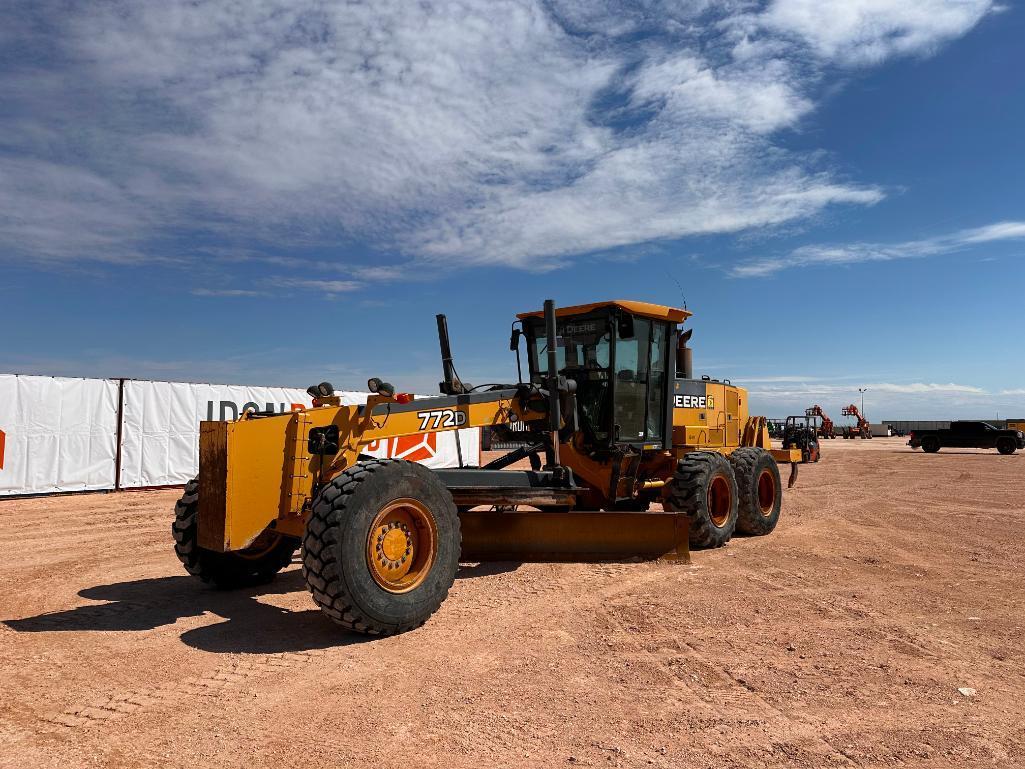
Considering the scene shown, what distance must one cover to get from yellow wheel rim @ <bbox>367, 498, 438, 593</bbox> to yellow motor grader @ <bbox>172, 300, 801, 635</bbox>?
13 millimetres

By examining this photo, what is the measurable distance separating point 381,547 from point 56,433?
44.5 feet

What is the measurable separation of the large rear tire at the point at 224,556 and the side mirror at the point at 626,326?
A: 14.2 ft

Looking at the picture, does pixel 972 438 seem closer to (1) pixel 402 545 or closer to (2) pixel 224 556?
(1) pixel 402 545

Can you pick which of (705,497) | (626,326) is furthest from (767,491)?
(626,326)

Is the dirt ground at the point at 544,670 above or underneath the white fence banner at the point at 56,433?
underneath

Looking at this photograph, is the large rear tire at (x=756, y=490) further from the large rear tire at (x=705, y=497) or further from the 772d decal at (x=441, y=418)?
the 772d decal at (x=441, y=418)

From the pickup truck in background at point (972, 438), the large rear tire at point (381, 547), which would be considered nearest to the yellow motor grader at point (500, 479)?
the large rear tire at point (381, 547)

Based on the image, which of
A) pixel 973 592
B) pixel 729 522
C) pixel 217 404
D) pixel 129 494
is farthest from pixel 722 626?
pixel 217 404

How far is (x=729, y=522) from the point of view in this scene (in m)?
9.29

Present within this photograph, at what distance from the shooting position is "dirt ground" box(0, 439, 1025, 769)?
345 centimetres

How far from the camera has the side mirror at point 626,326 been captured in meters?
8.51

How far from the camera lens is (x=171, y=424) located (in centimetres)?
1759

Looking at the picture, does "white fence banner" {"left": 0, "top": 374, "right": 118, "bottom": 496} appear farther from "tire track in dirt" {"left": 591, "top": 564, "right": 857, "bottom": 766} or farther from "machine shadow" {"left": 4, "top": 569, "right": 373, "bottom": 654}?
"tire track in dirt" {"left": 591, "top": 564, "right": 857, "bottom": 766}

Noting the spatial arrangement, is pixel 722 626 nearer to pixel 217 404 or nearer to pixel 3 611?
pixel 3 611
